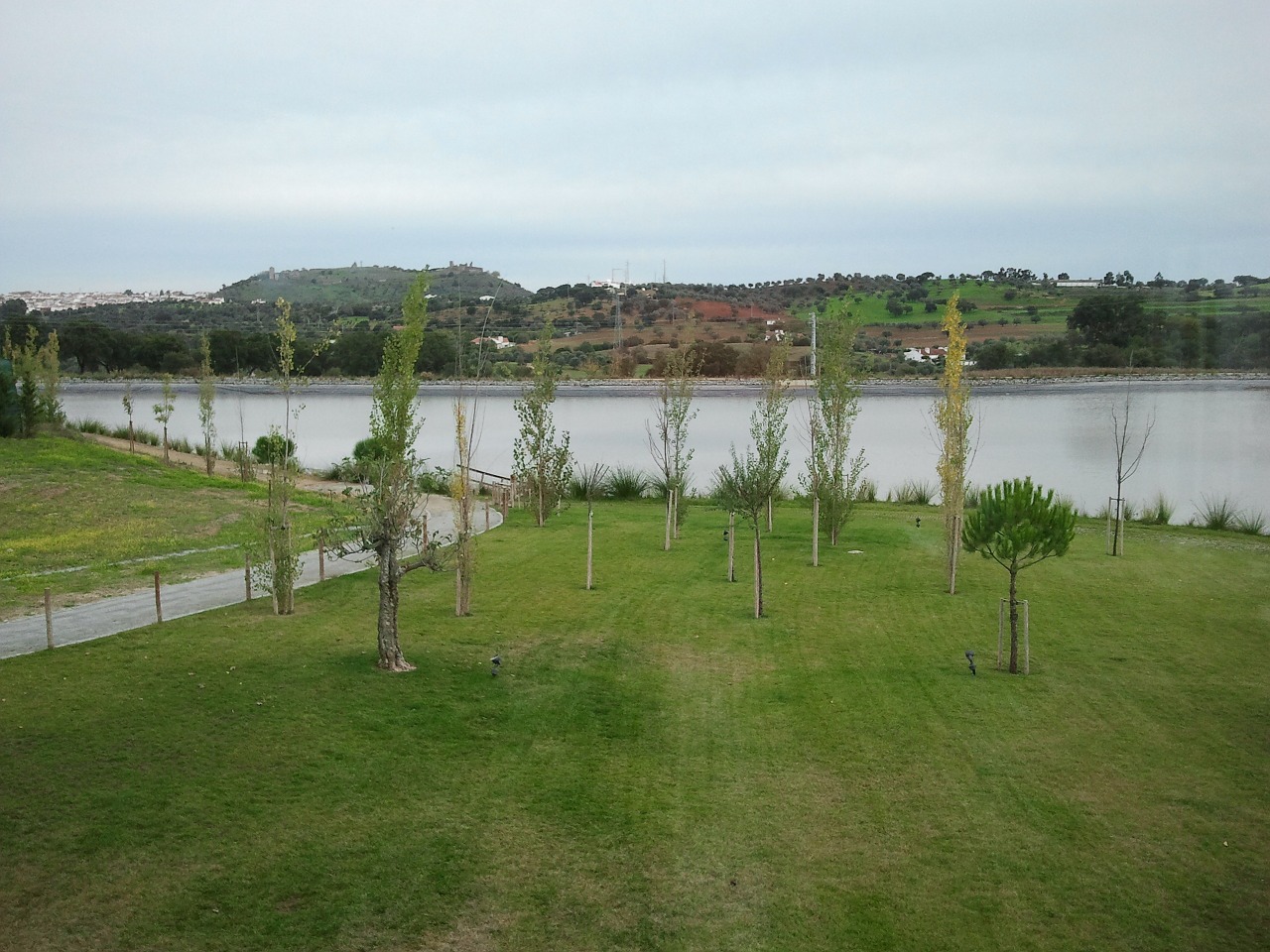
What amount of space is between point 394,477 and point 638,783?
17.0 ft

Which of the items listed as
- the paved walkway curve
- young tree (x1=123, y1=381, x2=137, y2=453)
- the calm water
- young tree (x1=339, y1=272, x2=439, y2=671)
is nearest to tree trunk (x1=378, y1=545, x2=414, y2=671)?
young tree (x1=339, y1=272, x2=439, y2=671)

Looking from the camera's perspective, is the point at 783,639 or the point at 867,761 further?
the point at 783,639

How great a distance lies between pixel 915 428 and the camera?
70125mm

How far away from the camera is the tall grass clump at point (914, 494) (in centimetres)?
3506

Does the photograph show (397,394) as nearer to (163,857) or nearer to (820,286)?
(163,857)

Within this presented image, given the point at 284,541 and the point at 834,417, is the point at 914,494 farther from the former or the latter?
the point at 284,541

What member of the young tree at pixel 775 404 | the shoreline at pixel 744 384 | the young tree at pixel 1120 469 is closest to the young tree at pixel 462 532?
the young tree at pixel 775 404

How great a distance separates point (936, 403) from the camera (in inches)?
803

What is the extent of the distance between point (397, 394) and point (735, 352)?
268 ft

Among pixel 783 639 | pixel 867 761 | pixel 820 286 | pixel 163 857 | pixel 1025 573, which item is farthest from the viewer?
pixel 820 286

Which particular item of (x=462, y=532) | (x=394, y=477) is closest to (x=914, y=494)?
(x=462, y=532)

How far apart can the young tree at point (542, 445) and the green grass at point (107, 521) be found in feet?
17.9

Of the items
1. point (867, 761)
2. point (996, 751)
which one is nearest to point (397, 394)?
point (867, 761)

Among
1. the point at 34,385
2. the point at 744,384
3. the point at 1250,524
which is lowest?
the point at 1250,524
